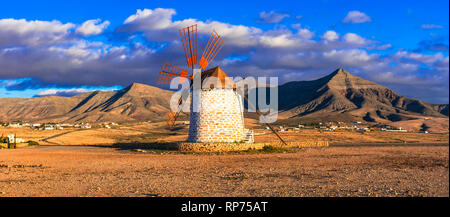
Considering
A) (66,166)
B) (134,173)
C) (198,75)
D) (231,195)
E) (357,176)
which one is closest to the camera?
(231,195)

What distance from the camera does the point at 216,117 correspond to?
2562cm

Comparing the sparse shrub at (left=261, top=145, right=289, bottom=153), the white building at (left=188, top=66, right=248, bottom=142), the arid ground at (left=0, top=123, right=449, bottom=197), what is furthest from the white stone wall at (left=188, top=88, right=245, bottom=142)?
the arid ground at (left=0, top=123, right=449, bottom=197)

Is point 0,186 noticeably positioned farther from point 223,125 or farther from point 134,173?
point 223,125

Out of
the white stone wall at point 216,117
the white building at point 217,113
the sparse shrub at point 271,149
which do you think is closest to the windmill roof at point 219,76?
the white building at point 217,113

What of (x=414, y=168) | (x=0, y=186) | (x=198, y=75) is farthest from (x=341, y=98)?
(x=0, y=186)

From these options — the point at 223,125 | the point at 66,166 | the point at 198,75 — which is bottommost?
the point at 66,166

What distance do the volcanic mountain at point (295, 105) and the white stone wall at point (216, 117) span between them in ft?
215

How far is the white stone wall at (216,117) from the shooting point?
1011 inches

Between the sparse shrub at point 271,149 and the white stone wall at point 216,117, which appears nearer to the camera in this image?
the sparse shrub at point 271,149

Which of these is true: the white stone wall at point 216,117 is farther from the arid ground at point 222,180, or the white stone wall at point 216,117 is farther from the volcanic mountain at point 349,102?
the volcanic mountain at point 349,102

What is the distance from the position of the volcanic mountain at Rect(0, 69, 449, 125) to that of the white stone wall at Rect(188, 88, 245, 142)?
6545cm
